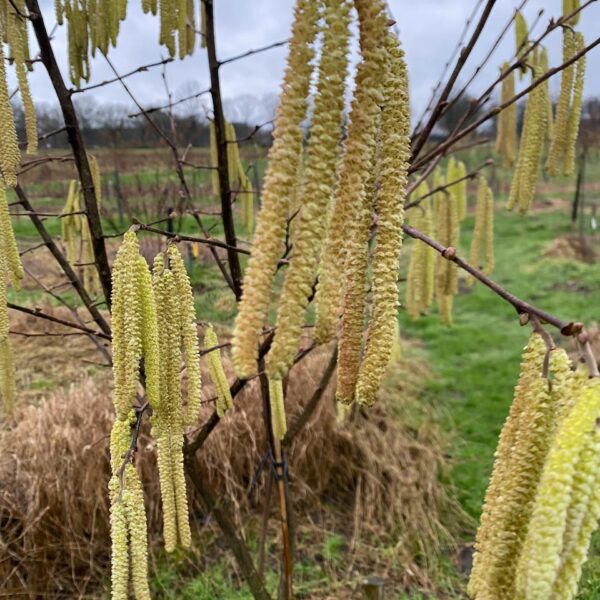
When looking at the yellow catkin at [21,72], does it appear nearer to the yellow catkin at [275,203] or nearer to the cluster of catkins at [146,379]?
the cluster of catkins at [146,379]

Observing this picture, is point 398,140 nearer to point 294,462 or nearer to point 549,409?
point 549,409

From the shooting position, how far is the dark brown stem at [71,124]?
1323 mm

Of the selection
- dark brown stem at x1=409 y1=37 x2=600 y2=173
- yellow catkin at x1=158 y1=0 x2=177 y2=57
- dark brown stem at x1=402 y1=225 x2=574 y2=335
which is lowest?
dark brown stem at x1=402 y1=225 x2=574 y2=335

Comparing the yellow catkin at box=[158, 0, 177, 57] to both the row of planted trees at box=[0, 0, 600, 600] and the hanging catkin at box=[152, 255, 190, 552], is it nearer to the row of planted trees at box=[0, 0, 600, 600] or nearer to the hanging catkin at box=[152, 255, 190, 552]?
the row of planted trees at box=[0, 0, 600, 600]

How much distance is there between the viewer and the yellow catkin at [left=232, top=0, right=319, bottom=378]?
1.61 ft

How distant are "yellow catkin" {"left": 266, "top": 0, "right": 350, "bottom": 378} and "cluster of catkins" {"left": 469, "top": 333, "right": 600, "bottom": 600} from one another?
27 cm

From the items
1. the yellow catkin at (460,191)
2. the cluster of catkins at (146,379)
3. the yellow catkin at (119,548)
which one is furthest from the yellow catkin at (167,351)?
the yellow catkin at (460,191)

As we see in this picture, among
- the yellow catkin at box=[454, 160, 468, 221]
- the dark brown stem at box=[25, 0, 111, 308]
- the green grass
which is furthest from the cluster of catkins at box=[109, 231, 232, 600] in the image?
the green grass

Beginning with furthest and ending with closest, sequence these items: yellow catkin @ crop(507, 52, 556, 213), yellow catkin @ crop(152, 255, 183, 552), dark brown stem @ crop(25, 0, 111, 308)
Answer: yellow catkin @ crop(507, 52, 556, 213), dark brown stem @ crop(25, 0, 111, 308), yellow catkin @ crop(152, 255, 183, 552)

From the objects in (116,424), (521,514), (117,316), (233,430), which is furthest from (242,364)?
(233,430)

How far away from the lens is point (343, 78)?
19.1 inches

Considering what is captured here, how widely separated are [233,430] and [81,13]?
2.67 m

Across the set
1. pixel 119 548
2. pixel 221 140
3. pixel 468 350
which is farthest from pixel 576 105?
pixel 468 350

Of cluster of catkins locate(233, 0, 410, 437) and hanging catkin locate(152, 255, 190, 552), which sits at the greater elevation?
cluster of catkins locate(233, 0, 410, 437)
